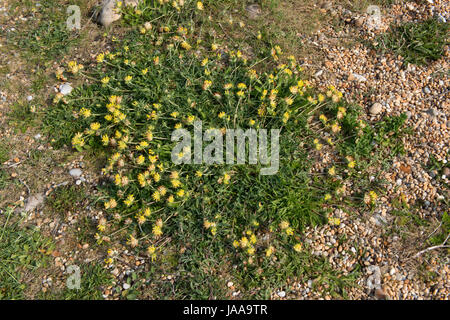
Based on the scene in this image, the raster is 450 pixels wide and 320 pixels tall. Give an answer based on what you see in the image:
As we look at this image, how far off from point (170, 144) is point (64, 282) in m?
1.78

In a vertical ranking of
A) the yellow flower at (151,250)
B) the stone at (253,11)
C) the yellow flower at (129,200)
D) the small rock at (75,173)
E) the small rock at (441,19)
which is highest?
the stone at (253,11)

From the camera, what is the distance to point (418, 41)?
425cm

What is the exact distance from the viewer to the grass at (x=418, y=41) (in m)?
4.23

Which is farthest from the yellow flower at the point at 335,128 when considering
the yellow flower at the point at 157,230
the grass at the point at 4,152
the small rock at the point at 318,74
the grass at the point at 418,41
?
the grass at the point at 4,152

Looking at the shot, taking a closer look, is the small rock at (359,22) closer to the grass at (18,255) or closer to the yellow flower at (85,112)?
the yellow flower at (85,112)

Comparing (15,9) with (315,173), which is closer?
(315,173)

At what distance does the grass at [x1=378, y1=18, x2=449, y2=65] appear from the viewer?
4230 millimetres

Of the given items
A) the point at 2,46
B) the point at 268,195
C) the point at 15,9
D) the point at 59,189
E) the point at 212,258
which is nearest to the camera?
the point at 212,258

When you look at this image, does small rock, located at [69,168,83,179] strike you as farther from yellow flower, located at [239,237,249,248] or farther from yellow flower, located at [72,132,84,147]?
yellow flower, located at [239,237,249,248]

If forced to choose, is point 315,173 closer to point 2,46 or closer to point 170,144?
point 170,144

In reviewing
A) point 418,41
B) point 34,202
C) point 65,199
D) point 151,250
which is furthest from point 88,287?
point 418,41

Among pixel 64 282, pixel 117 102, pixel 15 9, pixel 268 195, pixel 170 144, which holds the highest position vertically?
pixel 15 9

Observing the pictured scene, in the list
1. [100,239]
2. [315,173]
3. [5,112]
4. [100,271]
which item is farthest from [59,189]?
[315,173]

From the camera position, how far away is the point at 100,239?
3.34 m
